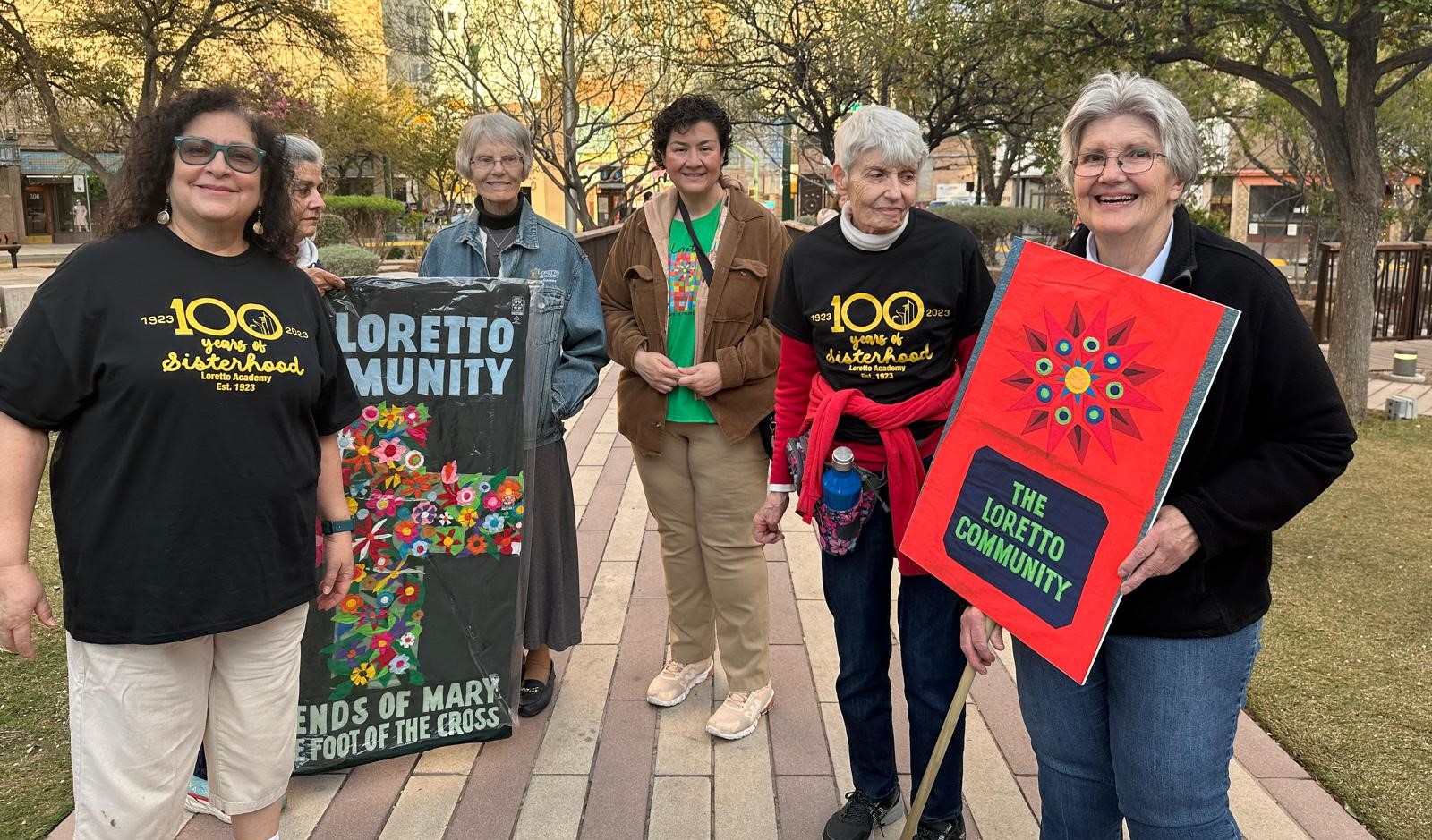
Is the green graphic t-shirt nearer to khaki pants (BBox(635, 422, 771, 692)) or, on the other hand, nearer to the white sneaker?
khaki pants (BBox(635, 422, 771, 692))

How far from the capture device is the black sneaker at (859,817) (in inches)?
103

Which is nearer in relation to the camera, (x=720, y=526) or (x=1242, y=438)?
(x=1242, y=438)

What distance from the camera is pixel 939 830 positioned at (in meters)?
2.52

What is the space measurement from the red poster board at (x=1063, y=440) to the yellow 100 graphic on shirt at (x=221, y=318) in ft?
4.61

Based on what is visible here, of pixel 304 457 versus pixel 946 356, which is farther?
pixel 946 356

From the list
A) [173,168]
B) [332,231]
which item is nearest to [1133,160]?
[173,168]

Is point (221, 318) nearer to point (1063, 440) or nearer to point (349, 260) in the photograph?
point (1063, 440)

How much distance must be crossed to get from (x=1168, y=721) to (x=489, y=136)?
252 cm

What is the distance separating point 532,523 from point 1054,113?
14683 millimetres

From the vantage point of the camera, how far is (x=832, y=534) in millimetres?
2459

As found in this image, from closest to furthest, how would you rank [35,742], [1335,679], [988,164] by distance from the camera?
[35,742], [1335,679], [988,164]

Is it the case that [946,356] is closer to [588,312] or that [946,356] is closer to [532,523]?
[588,312]

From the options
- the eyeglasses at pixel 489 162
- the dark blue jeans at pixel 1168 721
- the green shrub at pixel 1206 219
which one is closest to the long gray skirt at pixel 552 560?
the eyeglasses at pixel 489 162

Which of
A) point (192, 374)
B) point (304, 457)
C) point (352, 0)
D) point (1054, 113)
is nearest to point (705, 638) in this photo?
point (304, 457)
